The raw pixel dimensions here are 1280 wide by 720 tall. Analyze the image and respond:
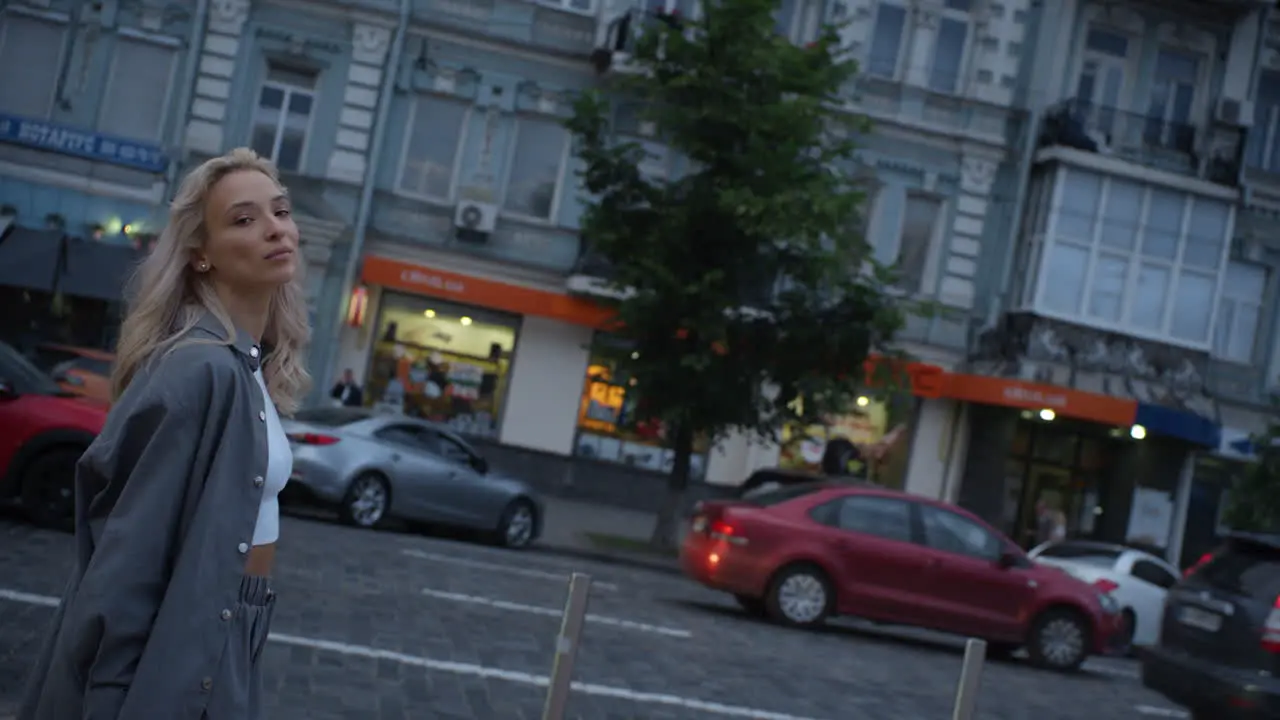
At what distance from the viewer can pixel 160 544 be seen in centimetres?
285

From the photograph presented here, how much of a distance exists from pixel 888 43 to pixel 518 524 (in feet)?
44.0

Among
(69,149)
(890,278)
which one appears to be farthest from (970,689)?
(69,149)

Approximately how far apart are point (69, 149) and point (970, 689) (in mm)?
22958

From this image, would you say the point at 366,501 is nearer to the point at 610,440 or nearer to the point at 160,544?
the point at 610,440

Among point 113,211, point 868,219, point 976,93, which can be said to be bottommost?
point 113,211

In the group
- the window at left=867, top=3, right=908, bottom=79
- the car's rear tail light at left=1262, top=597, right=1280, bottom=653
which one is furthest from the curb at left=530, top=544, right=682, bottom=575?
the window at left=867, top=3, right=908, bottom=79

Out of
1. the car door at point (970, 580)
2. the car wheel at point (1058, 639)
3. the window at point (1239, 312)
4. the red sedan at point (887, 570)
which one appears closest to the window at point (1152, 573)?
the red sedan at point (887, 570)

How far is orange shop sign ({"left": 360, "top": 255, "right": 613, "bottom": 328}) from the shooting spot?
1059 inches

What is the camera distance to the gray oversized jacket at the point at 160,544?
9.16ft

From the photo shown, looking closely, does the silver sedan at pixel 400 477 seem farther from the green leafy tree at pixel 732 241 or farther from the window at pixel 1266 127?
the window at pixel 1266 127

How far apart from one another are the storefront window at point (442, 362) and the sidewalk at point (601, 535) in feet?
7.07

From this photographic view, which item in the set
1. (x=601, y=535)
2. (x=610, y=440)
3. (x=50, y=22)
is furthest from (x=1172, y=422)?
(x=50, y=22)

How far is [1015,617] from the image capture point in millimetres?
15695

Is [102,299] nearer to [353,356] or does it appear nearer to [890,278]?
[353,356]
